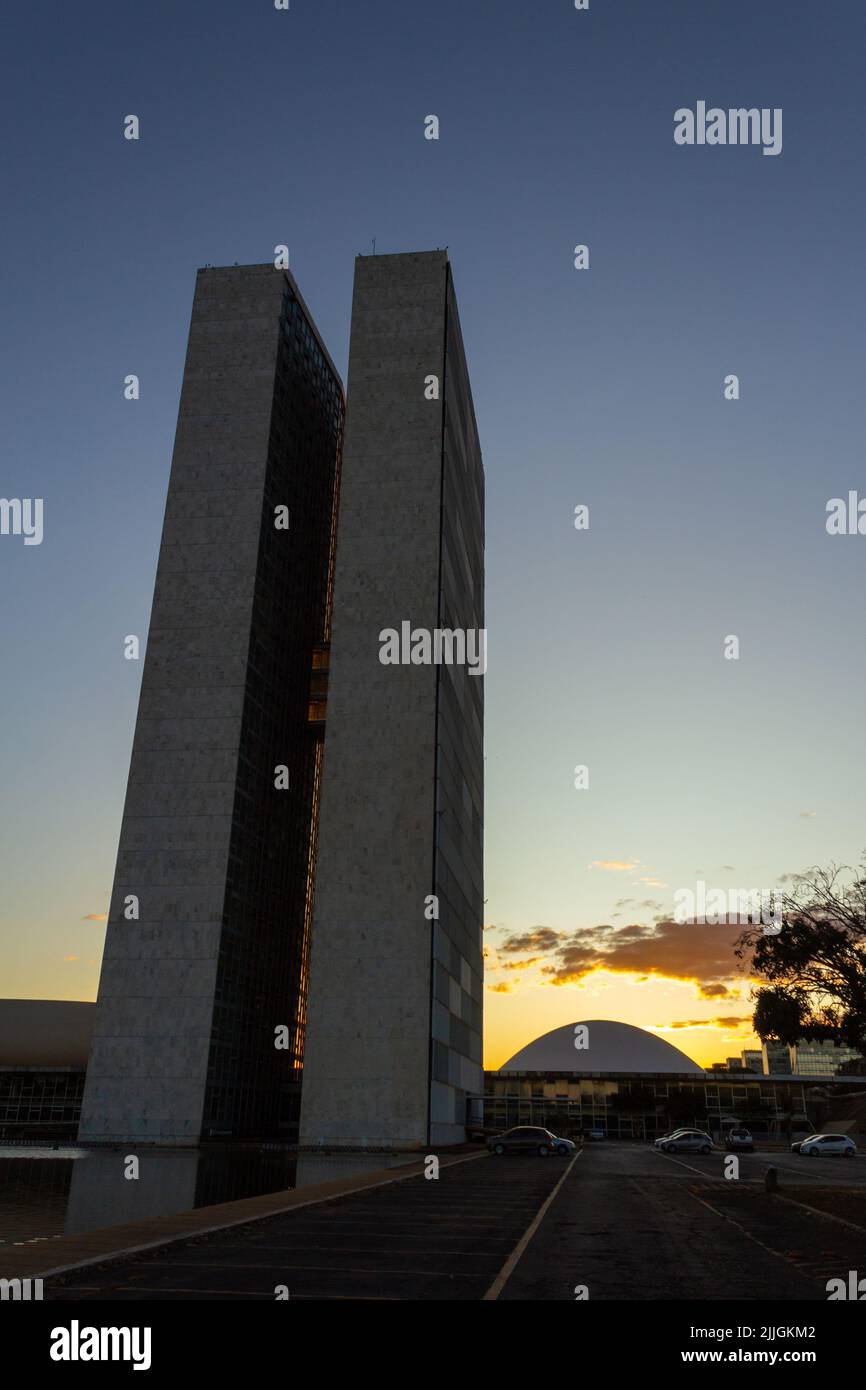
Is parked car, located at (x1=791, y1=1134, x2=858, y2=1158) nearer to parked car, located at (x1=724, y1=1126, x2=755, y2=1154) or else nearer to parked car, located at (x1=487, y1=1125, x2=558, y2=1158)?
parked car, located at (x1=724, y1=1126, x2=755, y2=1154)

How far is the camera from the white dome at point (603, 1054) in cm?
12494

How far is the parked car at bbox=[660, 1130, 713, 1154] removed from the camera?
6353 cm

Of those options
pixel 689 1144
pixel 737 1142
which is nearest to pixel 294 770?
pixel 689 1144

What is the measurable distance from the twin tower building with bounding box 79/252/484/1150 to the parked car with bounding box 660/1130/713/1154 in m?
14.8

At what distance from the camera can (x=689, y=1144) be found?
63656 mm

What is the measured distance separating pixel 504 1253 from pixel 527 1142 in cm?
4344

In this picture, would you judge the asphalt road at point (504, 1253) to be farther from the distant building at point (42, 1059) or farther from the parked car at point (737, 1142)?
the distant building at point (42, 1059)

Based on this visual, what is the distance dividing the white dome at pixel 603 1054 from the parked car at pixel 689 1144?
186 ft

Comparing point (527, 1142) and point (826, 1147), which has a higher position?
point (527, 1142)

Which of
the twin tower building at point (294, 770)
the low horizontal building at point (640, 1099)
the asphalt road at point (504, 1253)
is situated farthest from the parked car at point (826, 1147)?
the low horizontal building at point (640, 1099)

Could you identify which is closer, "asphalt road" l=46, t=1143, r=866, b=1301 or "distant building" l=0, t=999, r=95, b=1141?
"asphalt road" l=46, t=1143, r=866, b=1301

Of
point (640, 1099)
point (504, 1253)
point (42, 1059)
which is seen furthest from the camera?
point (640, 1099)

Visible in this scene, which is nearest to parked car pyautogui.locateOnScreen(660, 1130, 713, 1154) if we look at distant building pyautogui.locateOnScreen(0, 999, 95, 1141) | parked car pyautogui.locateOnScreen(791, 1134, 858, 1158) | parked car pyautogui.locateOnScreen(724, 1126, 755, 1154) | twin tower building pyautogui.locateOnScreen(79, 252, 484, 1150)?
parked car pyautogui.locateOnScreen(791, 1134, 858, 1158)

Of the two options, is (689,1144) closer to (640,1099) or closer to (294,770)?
(294,770)
